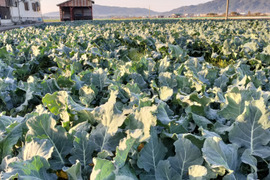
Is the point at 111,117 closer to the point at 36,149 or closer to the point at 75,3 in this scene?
the point at 36,149

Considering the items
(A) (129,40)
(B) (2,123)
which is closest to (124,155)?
(B) (2,123)

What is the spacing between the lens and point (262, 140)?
4.08 feet

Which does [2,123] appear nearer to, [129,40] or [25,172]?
[25,172]

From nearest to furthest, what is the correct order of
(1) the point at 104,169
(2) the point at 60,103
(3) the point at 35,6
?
1. (1) the point at 104,169
2. (2) the point at 60,103
3. (3) the point at 35,6

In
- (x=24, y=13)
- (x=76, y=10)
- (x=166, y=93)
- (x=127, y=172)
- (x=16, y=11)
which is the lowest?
(x=127, y=172)

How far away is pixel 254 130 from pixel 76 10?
56.5 m

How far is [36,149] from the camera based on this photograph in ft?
3.65

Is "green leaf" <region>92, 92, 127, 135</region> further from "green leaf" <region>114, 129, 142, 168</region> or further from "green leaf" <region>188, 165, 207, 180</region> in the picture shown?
"green leaf" <region>188, 165, 207, 180</region>

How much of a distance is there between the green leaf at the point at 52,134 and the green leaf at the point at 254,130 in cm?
96

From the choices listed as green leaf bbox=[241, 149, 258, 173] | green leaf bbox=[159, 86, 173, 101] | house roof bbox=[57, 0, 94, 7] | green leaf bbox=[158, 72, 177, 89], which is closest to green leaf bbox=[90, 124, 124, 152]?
green leaf bbox=[241, 149, 258, 173]

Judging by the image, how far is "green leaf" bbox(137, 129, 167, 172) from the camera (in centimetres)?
113

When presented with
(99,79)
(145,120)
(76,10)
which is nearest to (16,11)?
(76,10)

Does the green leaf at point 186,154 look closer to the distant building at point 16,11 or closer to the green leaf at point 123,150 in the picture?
the green leaf at point 123,150

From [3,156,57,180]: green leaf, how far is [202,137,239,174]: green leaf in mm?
751
